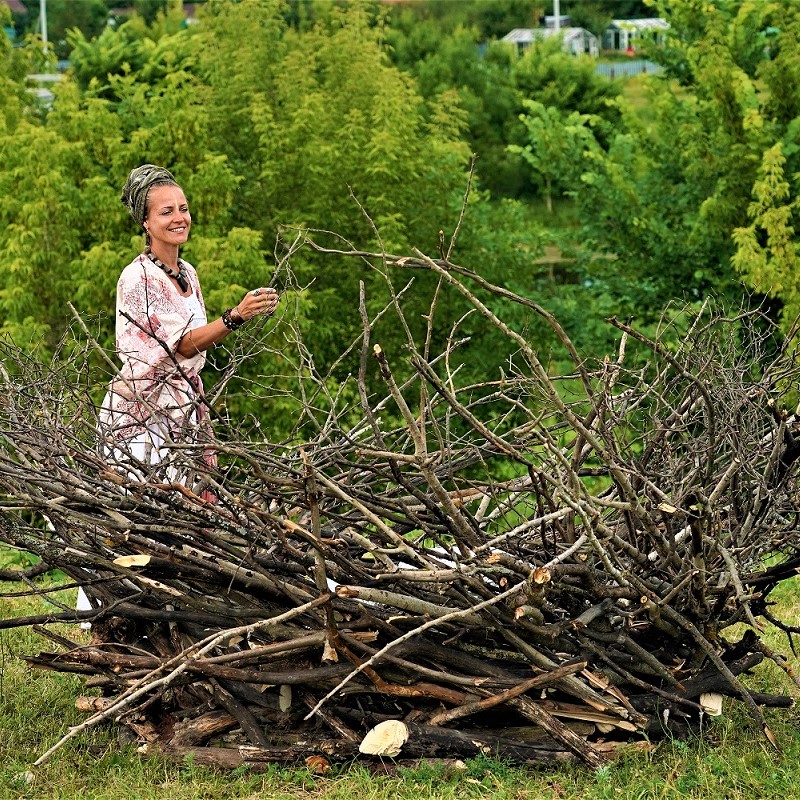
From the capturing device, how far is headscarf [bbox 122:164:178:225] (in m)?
5.02

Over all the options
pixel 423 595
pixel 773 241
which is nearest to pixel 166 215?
pixel 423 595

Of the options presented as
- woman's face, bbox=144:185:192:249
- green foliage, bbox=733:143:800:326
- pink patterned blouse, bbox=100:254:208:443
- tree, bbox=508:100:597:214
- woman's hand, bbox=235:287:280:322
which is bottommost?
green foliage, bbox=733:143:800:326

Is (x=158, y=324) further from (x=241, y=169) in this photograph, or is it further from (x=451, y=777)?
(x=241, y=169)

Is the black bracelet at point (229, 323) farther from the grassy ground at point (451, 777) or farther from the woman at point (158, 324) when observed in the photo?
the grassy ground at point (451, 777)

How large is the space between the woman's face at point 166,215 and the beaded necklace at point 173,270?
0.05 meters

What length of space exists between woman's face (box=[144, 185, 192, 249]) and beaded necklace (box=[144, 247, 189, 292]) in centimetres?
5

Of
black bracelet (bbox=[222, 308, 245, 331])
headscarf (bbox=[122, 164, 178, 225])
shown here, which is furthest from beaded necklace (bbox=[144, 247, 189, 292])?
black bracelet (bbox=[222, 308, 245, 331])

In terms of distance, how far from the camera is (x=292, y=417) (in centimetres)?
1133

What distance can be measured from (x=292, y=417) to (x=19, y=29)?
36.7 meters

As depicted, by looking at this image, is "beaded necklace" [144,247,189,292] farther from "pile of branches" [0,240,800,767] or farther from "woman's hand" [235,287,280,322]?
"pile of branches" [0,240,800,767]

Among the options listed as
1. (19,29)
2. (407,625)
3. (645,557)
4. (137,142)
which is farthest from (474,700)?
(19,29)

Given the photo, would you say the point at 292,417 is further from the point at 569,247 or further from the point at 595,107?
the point at 595,107

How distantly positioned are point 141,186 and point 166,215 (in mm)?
143

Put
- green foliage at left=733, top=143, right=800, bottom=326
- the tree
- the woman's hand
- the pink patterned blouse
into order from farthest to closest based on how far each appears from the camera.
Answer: the tree, green foliage at left=733, top=143, right=800, bottom=326, the pink patterned blouse, the woman's hand
